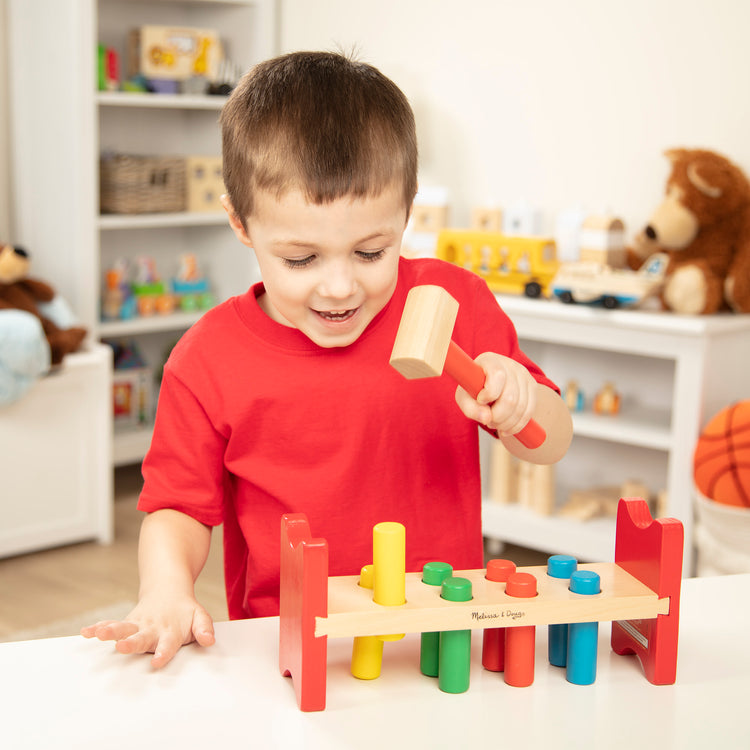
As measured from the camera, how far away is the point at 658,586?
0.72 m

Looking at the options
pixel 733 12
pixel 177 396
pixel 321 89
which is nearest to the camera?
pixel 321 89

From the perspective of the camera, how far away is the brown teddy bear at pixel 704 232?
2.26m

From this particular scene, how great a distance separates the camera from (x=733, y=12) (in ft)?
7.66

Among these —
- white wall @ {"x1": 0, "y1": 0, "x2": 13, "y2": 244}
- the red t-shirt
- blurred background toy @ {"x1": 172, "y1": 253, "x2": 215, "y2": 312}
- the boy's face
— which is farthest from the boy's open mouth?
blurred background toy @ {"x1": 172, "y1": 253, "x2": 215, "y2": 312}

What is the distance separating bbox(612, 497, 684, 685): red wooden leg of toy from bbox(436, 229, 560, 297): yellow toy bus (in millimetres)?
1752

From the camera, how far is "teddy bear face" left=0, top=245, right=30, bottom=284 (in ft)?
8.29

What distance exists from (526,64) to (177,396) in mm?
2085

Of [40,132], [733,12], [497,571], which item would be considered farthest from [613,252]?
[497,571]

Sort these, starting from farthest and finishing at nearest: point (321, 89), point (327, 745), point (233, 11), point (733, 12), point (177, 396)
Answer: point (233, 11), point (733, 12), point (177, 396), point (321, 89), point (327, 745)

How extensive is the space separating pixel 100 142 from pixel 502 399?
2816 millimetres

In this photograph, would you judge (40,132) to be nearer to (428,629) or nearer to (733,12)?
(733,12)

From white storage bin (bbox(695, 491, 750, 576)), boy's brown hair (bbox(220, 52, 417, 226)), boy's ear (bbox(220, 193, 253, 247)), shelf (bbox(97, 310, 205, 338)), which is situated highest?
boy's brown hair (bbox(220, 52, 417, 226))

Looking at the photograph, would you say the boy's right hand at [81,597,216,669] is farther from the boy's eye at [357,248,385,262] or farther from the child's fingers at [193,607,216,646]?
the boy's eye at [357,248,385,262]

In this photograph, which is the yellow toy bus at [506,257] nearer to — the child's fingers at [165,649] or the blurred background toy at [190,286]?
the blurred background toy at [190,286]
